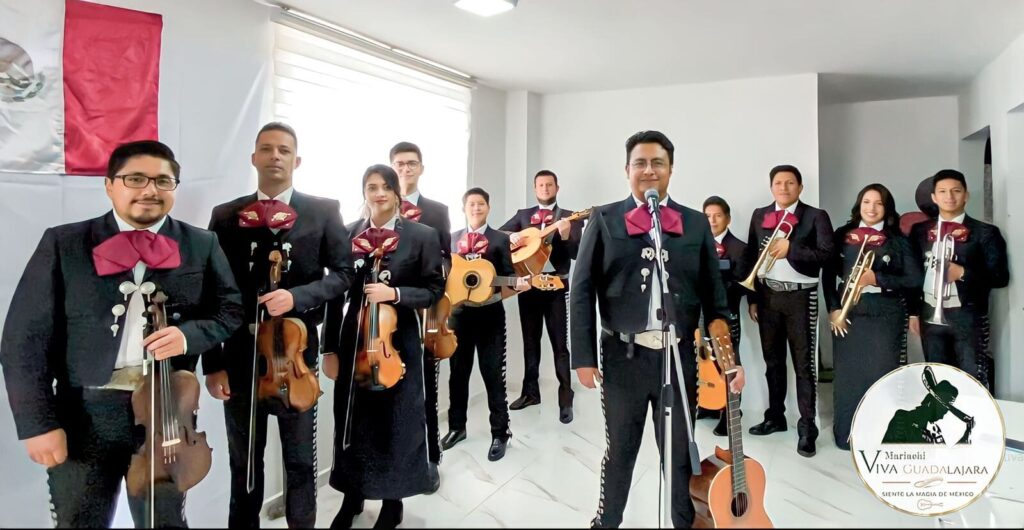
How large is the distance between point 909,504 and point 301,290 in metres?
1.92

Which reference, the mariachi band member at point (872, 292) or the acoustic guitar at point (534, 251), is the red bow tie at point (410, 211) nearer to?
the acoustic guitar at point (534, 251)

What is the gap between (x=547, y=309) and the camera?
3596 mm

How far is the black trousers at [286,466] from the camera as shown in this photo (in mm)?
1929

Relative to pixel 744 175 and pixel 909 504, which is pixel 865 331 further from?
pixel 909 504

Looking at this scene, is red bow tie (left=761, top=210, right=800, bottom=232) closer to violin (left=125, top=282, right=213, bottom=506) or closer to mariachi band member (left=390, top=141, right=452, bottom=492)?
mariachi band member (left=390, top=141, right=452, bottom=492)

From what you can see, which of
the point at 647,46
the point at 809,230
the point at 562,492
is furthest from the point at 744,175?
the point at 562,492

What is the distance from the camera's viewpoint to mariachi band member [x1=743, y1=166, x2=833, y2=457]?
331 cm

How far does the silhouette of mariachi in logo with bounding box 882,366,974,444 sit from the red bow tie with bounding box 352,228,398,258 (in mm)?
1739

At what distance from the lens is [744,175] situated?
352 cm

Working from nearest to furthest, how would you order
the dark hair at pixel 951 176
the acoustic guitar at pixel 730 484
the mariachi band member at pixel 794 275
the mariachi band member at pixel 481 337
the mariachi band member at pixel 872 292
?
the acoustic guitar at pixel 730 484 → the dark hair at pixel 951 176 → the mariachi band member at pixel 872 292 → the mariachi band member at pixel 481 337 → the mariachi band member at pixel 794 275

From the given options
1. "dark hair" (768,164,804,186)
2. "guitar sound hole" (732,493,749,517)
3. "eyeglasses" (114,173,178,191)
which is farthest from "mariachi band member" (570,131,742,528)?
"dark hair" (768,164,804,186)

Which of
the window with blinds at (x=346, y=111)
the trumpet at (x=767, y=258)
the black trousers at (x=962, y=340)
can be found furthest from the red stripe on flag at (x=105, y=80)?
the black trousers at (x=962, y=340)

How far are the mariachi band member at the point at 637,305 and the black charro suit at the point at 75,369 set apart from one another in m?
1.36

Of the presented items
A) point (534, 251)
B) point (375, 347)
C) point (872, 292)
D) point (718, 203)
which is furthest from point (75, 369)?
point (872, 292)
